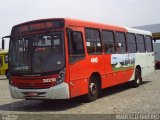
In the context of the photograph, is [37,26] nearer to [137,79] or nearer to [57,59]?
[57,59]

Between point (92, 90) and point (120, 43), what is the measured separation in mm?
3732

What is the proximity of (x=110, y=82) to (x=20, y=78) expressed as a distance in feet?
13.7

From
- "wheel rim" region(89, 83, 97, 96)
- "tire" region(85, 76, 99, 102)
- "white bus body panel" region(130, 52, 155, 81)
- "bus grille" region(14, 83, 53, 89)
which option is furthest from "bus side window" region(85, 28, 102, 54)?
"white bus body panel" region(130, 52, 155, 81)

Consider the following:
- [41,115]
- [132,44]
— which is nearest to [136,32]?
[132,44]

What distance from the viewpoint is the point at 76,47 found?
40.4ft

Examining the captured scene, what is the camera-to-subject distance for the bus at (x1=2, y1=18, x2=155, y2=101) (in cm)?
1173

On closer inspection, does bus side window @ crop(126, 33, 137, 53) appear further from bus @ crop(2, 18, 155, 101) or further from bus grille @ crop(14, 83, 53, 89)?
bus grille @ crop(14, 83, 53, 89)

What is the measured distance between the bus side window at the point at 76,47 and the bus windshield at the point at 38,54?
0.39 metres

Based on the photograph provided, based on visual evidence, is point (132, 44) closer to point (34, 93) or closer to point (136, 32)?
point (136, 32)

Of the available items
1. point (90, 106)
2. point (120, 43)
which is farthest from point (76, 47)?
point (120, 43)

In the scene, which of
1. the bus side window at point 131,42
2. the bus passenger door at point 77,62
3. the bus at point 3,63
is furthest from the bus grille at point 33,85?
the bus at point 3,63

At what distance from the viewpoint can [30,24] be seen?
12633 mm

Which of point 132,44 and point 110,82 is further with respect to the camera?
point 132,44

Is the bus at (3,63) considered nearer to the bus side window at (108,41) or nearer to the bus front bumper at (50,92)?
the bus side window at (108,41)
